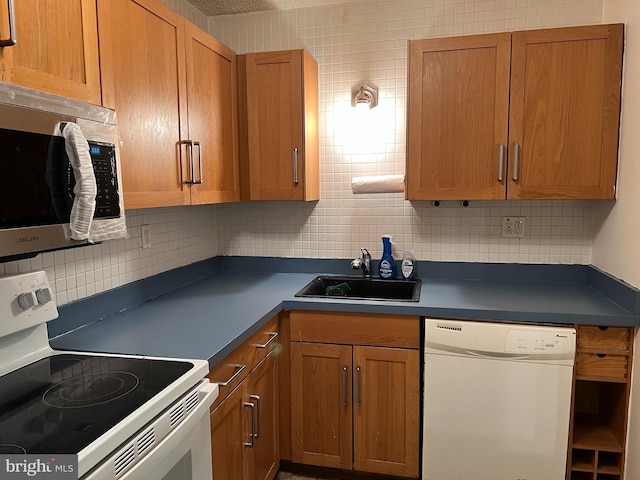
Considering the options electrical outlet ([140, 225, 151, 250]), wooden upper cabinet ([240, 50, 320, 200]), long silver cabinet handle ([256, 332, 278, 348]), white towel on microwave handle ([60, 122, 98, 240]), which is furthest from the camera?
wooden upper cabinet ([240, 50, 320, 200])

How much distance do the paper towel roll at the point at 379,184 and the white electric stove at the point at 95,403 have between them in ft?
4.36

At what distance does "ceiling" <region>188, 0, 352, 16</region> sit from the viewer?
2395mm

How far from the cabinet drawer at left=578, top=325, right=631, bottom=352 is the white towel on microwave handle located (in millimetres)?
1754

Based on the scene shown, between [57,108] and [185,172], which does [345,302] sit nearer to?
[185,172]

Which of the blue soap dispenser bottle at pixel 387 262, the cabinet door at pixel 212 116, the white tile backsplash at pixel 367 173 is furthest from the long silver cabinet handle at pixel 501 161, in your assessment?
the cabinet door at pixel 212 116

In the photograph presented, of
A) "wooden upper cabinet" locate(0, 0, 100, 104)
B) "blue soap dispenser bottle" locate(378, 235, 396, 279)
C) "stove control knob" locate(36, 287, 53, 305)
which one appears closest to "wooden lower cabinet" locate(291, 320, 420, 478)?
"blue soap dispenser bottle" locate(378, 235, 396, 279)

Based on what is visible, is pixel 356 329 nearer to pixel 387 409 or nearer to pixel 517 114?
pixel 387 409

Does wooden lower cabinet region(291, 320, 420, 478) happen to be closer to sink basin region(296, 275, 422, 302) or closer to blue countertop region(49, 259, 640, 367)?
blue countertop region(49, 259, 640, 367)

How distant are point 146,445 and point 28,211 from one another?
1.99 ft

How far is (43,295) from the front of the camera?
1.37 meters

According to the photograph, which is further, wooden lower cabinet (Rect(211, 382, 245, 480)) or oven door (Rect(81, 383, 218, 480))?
wooden lower cabinet (Rect(211, 382, 245, 480))

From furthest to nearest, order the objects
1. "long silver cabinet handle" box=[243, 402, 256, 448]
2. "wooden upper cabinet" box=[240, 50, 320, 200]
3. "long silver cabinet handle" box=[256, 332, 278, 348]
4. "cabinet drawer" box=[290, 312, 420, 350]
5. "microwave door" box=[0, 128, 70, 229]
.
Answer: "wooden upper cabinet" box=[240, 50, 320, 200] → "cabinet drawer" box=[290, 312, 420, 350] → "long silver cabinet handle" box=[256, 332, 278, 348] → "long silver cabinet handle" box=[243, 402, 256, 448] → "microwave door" box=[0, 128, 70, 229]

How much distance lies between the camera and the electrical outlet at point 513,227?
234cm

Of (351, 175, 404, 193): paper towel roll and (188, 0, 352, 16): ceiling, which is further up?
(188, 0, 352, 16): ceiling
